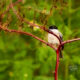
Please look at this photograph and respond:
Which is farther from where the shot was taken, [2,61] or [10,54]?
[10,54]

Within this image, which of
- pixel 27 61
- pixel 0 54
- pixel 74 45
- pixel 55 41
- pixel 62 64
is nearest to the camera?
pixel 55 41

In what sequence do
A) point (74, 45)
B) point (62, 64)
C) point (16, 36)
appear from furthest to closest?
point (16, 36), point (62, 64), point (74, 45)

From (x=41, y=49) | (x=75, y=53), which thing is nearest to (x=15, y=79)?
(x=41, y=49)

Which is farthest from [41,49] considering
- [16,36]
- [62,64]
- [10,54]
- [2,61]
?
[16,36]

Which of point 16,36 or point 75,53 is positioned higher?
point 16,36

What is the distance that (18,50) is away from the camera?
496 cm

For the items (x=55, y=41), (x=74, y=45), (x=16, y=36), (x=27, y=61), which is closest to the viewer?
(x=55, y=41)

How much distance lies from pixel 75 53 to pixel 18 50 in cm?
129

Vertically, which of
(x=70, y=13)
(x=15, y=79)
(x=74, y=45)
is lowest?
(x=15, y=79)

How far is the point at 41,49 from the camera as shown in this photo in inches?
159

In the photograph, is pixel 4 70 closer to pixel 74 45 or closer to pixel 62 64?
pixel 62 64

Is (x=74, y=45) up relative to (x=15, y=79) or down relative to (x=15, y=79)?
up

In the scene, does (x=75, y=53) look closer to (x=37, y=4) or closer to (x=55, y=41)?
(x=37, y=4)

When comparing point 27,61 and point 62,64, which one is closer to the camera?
point 62,64
